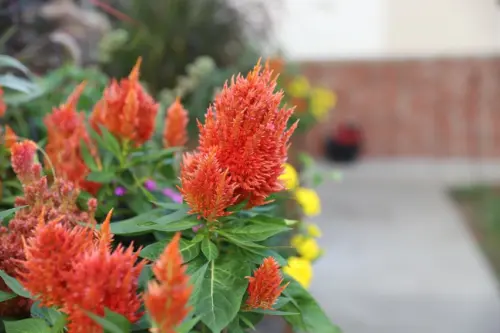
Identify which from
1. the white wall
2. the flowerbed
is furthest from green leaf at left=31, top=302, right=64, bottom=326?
the white wall

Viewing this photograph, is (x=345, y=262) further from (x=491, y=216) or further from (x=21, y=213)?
(x=21, y=213)

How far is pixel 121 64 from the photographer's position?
1.47 m

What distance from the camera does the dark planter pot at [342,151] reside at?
17.5 ft

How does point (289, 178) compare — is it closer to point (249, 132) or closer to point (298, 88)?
point (249, 132)

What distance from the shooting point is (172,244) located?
0.31 metres

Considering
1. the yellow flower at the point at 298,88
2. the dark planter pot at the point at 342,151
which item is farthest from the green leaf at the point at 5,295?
the dark planter pot at the point at 342,151

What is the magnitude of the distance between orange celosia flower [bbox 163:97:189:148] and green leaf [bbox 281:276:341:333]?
9.0 inches

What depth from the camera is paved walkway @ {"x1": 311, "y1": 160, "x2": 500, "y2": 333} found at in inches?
89.1

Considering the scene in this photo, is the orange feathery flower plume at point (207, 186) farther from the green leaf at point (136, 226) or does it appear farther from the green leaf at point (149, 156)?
the green leaf at point (149, 156)

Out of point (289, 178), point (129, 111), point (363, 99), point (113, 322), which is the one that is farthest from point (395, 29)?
point (113, 322)

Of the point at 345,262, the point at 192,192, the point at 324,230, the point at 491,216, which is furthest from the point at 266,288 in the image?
the point at 491,216

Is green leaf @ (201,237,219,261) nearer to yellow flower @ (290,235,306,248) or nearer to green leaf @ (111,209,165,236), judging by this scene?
green leaf @ (111,209,165,236)

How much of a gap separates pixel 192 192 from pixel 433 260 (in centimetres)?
270

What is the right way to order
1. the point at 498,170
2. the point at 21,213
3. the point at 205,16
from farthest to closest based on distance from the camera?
the point at 498,170 < the point at 205,16 < the point at 21,213
